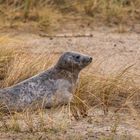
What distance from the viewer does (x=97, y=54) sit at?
30.1 ft

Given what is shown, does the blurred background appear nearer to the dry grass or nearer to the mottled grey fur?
the dry grass

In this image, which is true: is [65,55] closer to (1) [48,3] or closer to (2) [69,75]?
(2) [69,75]

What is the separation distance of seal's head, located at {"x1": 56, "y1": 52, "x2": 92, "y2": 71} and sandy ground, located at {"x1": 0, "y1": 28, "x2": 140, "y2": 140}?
43 cm

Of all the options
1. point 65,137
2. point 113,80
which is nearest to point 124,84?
point 113,80

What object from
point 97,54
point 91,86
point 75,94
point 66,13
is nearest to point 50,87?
point 75,94

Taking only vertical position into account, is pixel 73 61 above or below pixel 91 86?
above

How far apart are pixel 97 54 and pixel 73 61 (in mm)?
2354

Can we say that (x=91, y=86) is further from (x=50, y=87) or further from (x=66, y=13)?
(x=66, y=13)

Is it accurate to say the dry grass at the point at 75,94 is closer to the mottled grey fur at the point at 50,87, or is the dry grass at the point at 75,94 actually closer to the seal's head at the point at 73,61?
the mottled grey fur at the point at 50,87

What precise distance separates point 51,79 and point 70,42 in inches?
122

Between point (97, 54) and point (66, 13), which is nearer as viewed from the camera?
point (97, 54)

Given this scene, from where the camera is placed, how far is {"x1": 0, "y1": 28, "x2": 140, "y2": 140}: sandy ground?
596 cm

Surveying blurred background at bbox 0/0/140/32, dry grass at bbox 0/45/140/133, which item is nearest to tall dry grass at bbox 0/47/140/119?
dry grass at bbox 0/45/140/133

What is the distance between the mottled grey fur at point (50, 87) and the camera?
658cm
